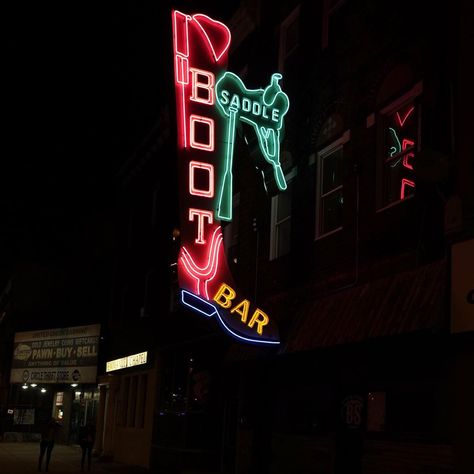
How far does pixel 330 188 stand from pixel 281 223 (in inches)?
81.8

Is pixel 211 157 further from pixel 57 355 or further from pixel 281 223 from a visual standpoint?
pixel 57 355

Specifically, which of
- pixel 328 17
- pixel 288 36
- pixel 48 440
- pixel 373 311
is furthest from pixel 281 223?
pixel 48 440

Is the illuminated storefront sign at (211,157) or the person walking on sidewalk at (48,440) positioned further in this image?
the person walking on sidewalk at (48,440)

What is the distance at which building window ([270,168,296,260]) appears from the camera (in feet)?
51.3

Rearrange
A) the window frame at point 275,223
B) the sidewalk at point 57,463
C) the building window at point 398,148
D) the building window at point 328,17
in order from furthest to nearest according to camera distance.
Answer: the sidewalk at point 57,463 → the window frame at point 275,223 → the building window at point 328,17 → the building window at point 398,148

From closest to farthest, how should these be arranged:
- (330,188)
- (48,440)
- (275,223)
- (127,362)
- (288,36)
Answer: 1. (330,188)
2. (275,223)
3. (288,36)
4. (48,440)
5. (127,362)

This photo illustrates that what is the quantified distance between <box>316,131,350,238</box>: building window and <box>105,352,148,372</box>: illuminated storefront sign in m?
10.5

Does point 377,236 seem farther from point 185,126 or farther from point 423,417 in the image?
point 185,126

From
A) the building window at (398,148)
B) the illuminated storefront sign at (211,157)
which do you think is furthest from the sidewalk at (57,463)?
the building window at (398,148)

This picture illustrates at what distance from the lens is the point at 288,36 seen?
56.5ft

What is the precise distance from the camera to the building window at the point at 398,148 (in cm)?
1183

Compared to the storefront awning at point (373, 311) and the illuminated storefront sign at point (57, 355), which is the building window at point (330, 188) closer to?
the storefront awning at point (373, 311)

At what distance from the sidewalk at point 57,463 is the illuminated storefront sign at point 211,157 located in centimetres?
943

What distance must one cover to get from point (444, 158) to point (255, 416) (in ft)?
24.9
